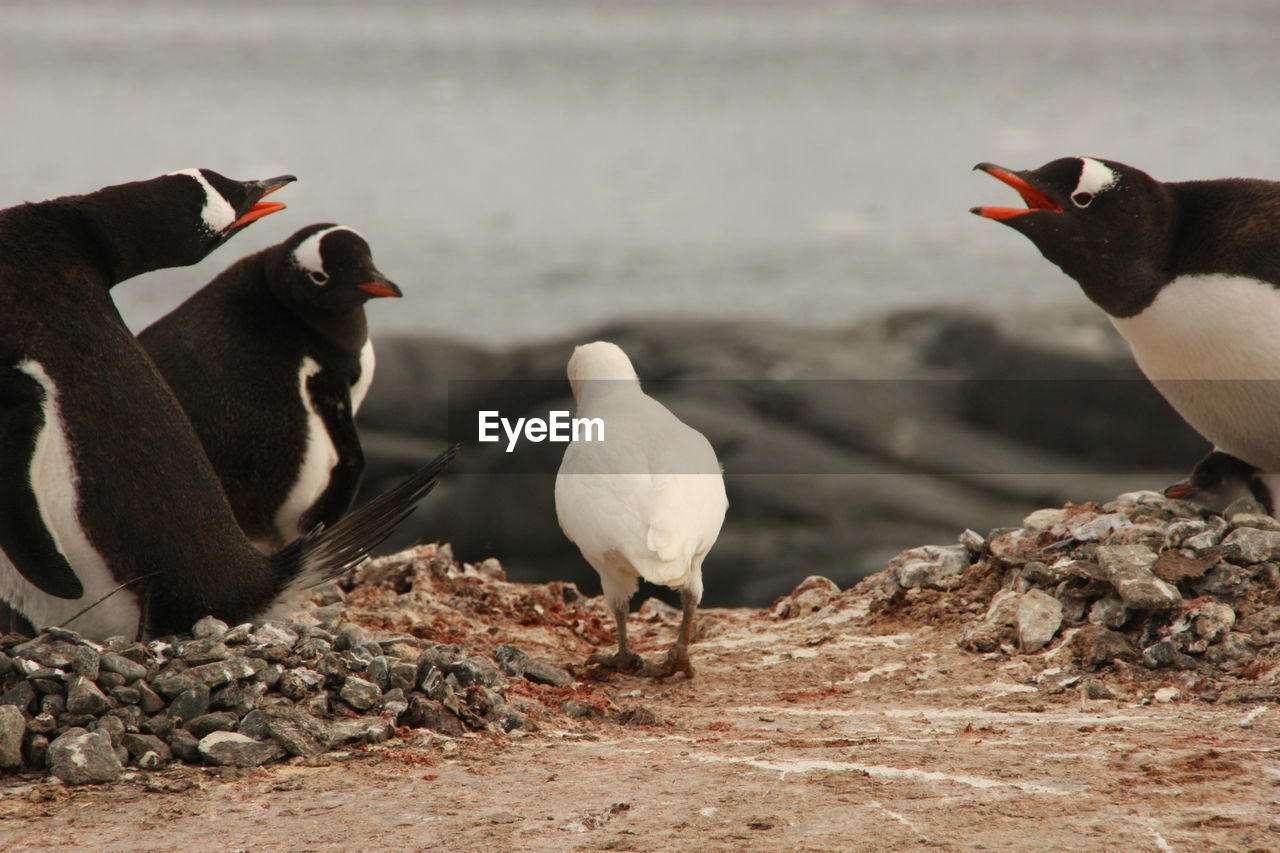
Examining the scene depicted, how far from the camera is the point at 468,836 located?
2379mm

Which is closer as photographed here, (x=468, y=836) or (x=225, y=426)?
(x=468, y=836)

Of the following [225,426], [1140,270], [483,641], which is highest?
[1140,270]

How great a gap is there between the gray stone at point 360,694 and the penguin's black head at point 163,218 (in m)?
1.35

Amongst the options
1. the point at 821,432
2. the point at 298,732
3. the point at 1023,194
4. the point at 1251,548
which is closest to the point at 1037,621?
the point at 1251,548

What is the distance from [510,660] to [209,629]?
89 centimetres

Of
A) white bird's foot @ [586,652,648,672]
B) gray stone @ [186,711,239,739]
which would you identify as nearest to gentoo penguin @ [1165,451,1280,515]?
white bird's foot @ [586,652,648,672]

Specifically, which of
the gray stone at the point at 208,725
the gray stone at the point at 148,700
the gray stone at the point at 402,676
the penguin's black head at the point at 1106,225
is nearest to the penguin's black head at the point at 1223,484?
the penguin's black head at the point at 1106,225

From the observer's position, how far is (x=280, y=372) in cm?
445

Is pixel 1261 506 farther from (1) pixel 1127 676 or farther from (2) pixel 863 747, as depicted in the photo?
(2) pixel 863 747

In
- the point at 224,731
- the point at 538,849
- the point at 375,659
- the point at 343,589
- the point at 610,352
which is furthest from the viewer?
the point at 343,589

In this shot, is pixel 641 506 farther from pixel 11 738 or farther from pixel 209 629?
pixel 11 738

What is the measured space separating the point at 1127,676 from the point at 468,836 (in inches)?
84.1

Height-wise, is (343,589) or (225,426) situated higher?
(225,426)

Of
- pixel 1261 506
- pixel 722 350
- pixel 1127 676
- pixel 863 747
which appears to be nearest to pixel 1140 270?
pixel 1261 506
